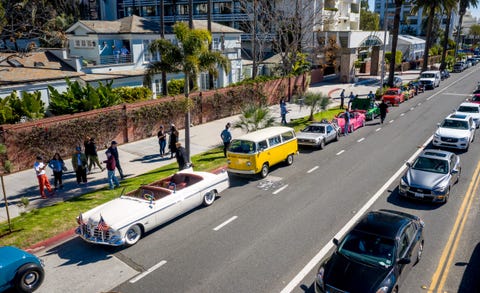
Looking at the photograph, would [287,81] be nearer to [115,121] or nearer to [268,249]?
[115,121]

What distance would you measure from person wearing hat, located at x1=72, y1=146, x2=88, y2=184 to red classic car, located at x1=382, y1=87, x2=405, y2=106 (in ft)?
93.8

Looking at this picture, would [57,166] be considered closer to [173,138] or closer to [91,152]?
[91,152]

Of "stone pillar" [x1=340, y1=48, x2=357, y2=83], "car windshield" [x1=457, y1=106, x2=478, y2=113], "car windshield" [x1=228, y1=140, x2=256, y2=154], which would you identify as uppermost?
"stone pillar" [x1=340, y1=48, x2=357, y2=83]

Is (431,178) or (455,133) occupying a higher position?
(455,133)

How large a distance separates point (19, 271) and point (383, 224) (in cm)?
895

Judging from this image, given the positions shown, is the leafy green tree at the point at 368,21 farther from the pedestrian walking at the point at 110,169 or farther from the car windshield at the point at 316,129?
the pedestrian walking at the point at 110,169

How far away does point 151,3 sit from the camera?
7356 centimetres

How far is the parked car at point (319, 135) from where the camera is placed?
22688 millimetres

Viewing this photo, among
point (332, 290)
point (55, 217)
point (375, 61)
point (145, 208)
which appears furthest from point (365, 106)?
point (375, 61)

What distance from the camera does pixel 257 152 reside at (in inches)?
688

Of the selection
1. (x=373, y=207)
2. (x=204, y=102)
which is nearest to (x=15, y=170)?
(x=204, y=102)

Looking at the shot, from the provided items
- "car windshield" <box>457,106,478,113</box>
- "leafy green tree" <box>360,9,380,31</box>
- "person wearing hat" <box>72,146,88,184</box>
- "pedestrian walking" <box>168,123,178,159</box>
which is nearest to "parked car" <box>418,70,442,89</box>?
"car windshield" <box>457,106,478,113</box>

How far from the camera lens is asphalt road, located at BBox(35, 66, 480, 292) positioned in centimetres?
1010

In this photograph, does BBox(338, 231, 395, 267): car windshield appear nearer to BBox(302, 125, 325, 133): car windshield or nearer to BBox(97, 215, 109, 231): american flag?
BBox(97, 215, 109, 231): american flag
